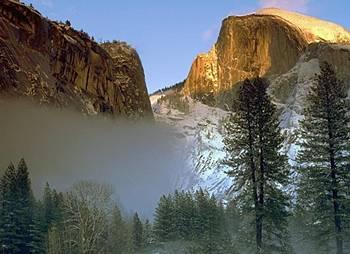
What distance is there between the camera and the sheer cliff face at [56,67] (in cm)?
9644

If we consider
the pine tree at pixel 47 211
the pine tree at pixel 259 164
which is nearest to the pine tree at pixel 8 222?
the pine tree at pixel 47 211

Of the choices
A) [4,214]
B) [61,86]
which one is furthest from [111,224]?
[61,86]

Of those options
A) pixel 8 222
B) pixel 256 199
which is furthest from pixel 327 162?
pixel 8 222

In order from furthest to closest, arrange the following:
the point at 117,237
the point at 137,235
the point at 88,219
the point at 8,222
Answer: the point at 137,235, the point at 117,237, the point at 8,222, the point at 88,219

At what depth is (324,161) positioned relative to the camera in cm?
3169

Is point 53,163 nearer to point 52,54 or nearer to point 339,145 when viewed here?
point 52,54

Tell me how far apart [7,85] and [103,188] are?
45011mm

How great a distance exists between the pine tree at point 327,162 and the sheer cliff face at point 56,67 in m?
68.0

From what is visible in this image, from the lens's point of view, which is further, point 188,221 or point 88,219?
point 188,221

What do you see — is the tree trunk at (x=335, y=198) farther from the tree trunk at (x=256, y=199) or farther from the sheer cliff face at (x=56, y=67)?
the sheer cliff face at (x=56, y=67)

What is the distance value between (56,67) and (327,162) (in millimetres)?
87764

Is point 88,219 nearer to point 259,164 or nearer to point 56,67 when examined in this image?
point 259,164

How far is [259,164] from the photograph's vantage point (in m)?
31.5

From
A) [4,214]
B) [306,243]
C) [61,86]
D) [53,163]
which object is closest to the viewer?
[306,243]
